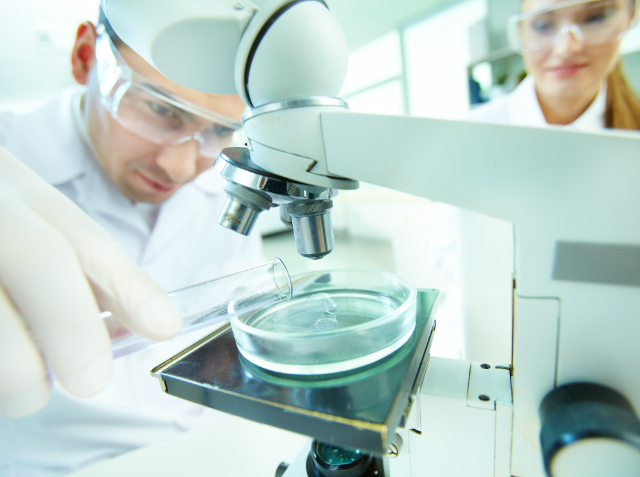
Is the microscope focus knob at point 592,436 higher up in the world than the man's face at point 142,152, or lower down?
lower down

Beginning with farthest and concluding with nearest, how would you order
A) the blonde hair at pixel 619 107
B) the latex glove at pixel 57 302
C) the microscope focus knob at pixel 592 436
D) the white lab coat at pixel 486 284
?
the blonde hair at pixel 619 107
the white lab coat at pixel 486 284
the latex glove at pixel 57 302
the microscope focus knob at pixel 592 436

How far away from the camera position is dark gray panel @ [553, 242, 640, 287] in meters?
0.35

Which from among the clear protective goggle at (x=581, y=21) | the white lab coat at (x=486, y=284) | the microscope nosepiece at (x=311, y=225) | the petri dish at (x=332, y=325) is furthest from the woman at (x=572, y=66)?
the microscope nosepiece at (x=311, y=225)

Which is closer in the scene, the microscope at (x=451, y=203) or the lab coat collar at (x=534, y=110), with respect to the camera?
the microscope at (x=451, y=203)

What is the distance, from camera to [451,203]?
1.29ft

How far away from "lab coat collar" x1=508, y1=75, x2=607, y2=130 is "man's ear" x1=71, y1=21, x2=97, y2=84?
1417 millimetres

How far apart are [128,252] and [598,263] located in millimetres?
1179

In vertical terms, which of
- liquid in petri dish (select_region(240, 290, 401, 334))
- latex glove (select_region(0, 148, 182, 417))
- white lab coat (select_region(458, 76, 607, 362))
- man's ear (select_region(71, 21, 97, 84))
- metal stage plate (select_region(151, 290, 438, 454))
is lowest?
white lab coat (select_region(458, 76, 607, 362))

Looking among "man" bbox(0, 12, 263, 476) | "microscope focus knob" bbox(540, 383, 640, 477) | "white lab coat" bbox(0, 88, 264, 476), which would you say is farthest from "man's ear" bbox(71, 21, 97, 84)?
"microscope focus knob" bbox(540, 383, 640, 477)

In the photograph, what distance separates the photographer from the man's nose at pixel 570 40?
106 centimetres

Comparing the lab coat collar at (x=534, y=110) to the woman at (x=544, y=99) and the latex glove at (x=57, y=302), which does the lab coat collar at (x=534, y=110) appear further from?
the latex glove at (x=57, y=302)

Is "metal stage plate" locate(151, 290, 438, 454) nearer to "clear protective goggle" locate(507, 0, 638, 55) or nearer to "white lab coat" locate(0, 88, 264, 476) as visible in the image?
"white lab coat" locate(0, 88, 264, 476)

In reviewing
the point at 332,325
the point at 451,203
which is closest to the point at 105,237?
the point at 332,325

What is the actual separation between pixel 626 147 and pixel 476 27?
150 inches
